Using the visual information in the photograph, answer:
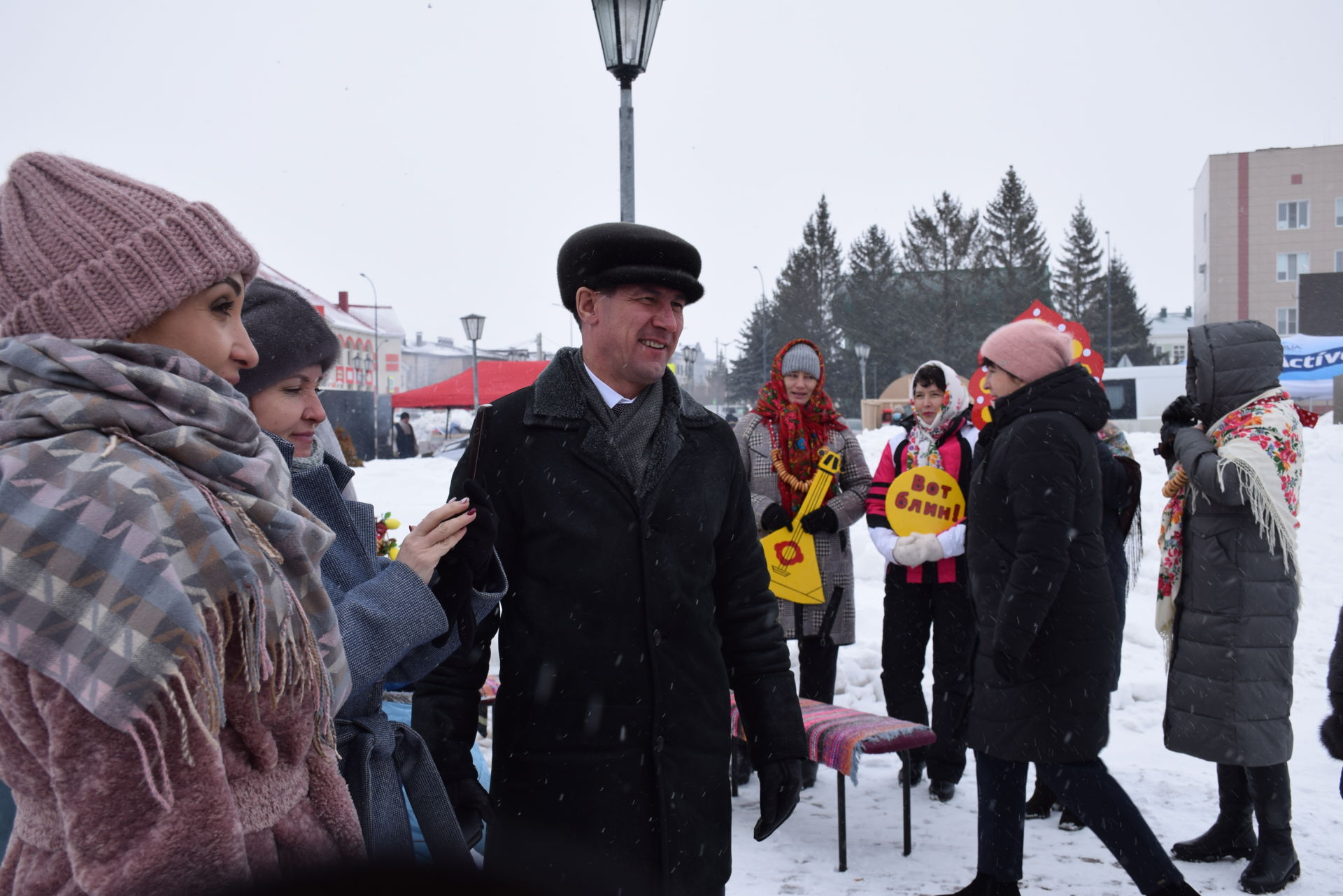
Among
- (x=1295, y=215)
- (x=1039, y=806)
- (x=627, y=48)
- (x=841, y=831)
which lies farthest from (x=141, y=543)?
(x=1295, y=215)

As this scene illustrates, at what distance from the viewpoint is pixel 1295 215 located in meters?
53.8

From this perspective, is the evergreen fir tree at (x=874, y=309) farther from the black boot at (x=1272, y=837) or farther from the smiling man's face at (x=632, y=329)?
the smiling man's face at (x=632, y=329)

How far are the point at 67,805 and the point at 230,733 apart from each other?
0.22 meters

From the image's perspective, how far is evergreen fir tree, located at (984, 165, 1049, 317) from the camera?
59.3 metres

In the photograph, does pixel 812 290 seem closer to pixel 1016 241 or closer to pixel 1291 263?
pixel 1016 241

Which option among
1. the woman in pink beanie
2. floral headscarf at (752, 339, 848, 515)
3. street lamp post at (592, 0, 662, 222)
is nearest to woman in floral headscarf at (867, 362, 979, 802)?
floral headscarf at (752, 339, 848, 515)

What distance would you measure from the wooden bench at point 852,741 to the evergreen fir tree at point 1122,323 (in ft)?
214

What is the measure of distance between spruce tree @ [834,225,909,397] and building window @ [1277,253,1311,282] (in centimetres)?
2055

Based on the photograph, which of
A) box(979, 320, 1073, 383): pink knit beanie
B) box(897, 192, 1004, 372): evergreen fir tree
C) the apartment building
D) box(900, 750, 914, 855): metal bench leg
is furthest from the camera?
box(897, 192, 1004, 372): evergreen fir tree

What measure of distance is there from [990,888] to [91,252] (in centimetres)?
342

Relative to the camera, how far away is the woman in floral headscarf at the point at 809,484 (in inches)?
196

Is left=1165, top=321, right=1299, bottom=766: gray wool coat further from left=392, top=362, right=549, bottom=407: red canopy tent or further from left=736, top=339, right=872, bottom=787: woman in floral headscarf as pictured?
left=392, top=362, right=549, bottom=407: red canopy tent

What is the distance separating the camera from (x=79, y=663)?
1.12 meters

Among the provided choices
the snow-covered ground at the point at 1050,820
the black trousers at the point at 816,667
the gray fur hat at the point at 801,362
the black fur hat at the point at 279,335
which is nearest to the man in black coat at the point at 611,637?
the black fur hat at the point at 279,335
